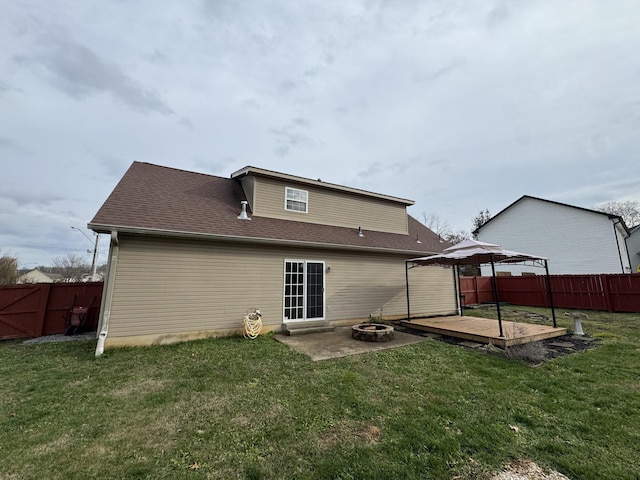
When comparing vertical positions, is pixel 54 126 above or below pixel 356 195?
above

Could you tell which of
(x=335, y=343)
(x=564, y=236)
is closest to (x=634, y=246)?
(x=564, y=236)

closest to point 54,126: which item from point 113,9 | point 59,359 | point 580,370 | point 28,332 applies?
point 113,9

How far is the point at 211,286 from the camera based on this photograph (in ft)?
23.6

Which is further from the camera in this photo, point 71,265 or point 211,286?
point 71,265

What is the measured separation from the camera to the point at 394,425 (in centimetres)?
313

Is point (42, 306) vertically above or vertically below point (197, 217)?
below

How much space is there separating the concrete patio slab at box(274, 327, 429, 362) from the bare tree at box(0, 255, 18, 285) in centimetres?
1814

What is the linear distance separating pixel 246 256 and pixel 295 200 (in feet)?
10.1

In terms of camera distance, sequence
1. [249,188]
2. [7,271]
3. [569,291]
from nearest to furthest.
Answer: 1. [249,188]
2. [569,291]
3. [7,271]

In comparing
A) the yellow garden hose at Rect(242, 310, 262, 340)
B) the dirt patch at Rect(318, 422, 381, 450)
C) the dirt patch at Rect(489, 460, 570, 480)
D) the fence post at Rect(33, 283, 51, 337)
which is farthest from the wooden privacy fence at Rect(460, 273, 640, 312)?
the fence post at Rect(33, 283, 51, 337)

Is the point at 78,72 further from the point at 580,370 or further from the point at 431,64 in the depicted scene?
the point at 580,370

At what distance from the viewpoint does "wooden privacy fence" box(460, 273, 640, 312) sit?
39.4 ft

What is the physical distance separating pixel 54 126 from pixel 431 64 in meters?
13.1

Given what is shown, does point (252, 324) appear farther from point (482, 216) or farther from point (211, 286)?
point (482, 216)
